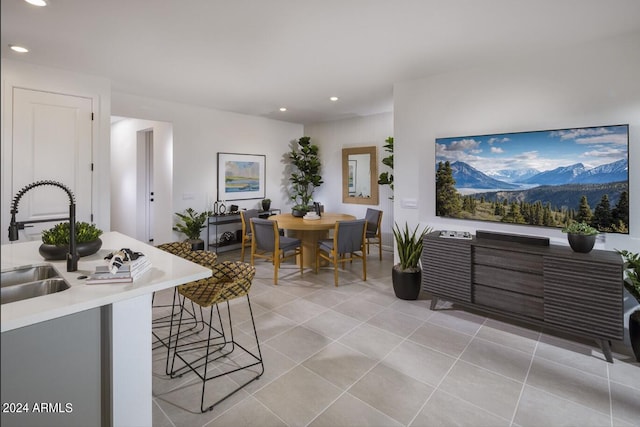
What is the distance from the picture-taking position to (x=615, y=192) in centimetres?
270

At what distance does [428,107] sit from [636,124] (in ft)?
5.87

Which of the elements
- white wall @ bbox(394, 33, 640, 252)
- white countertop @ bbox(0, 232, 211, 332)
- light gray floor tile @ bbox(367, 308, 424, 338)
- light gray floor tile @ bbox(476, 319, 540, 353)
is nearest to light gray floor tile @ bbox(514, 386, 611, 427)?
light gray floor tile @ bbox(476, 319, 540, 353)

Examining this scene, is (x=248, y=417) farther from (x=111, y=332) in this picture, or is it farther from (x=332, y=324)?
(x=332, y=324)

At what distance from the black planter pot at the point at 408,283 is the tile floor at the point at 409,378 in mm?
267

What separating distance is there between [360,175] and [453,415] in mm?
4781

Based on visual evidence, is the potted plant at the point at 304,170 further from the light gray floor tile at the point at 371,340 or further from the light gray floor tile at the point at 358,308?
the light gray floor tile at the point at 371,340

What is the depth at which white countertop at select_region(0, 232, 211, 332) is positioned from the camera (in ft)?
3.79

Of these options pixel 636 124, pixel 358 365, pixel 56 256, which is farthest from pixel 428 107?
pixel 56 256

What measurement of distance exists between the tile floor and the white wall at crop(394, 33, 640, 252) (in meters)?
1.08

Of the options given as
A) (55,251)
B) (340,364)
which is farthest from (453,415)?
(55,251)

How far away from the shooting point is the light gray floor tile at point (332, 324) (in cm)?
287

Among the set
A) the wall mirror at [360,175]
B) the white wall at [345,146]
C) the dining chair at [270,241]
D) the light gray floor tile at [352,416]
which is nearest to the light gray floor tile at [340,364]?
the light gray floor tile at [352,416]

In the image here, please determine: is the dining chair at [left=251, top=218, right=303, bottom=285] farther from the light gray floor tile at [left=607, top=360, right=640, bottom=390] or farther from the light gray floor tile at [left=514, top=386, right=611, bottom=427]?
the light gray floor tile at [left=607, top=360, right=640, bottom=390]

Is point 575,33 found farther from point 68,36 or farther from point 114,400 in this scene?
point 68,36
